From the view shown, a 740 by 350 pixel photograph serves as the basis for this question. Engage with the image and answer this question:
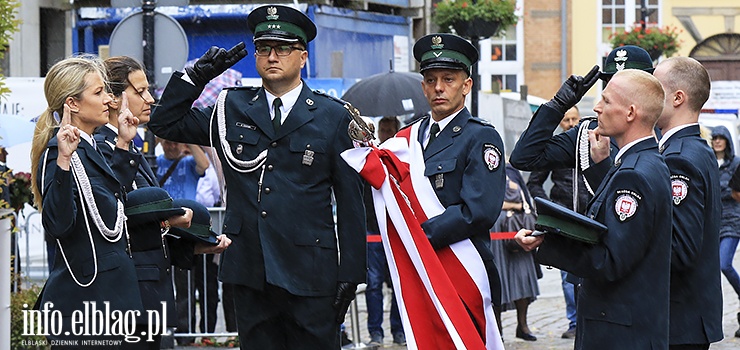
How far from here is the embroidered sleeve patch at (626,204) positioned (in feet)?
18.0

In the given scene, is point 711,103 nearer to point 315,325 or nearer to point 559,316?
point 559,316

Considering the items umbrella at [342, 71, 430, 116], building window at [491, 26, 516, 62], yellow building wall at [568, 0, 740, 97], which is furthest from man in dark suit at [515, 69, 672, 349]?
building window at [491, 26, 516, 62]

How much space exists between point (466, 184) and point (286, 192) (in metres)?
0.95

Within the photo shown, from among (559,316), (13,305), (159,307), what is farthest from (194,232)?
(559,316)

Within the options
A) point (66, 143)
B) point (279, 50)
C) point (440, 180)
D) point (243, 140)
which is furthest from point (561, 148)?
point (66, 143)

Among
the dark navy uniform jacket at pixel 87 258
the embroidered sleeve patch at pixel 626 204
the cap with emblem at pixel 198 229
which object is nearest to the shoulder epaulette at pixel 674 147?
the embroidered sleeve patch at pixel 626 204

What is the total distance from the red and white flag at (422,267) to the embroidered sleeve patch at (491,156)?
33 centimetres

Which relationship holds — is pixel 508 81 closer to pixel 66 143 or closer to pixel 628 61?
pixel 628 61

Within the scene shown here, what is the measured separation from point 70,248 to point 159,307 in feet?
1.85

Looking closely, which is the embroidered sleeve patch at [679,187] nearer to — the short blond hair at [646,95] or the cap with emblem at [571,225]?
the short blond hair at [646,95]

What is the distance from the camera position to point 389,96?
48.4ft

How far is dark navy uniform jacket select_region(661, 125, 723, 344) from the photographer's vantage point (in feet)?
19.5

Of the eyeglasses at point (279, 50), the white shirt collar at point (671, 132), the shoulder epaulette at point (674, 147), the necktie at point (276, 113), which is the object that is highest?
the eyeglasses at point (279, 50)

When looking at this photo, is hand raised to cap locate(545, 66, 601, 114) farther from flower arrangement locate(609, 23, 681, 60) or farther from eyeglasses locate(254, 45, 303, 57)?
flower arrangement locate(609, 23, 681, 60)
